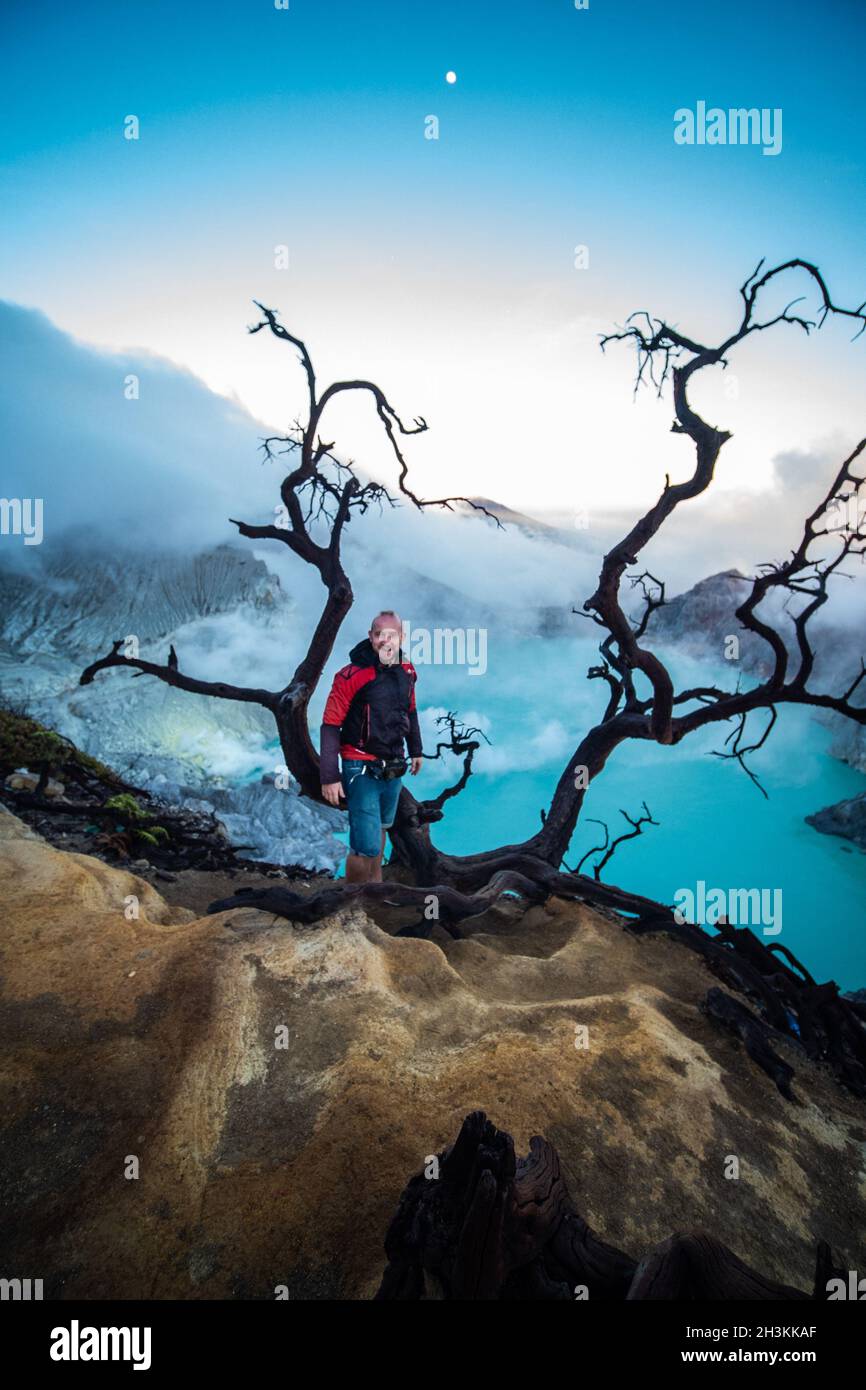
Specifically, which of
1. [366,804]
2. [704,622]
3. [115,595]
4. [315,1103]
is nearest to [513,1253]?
[315,1103]

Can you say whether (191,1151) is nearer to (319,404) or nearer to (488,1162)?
(488,1162)

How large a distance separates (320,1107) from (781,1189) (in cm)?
279

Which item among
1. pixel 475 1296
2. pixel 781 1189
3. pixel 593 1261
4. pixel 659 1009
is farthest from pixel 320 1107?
pixel 659 1009

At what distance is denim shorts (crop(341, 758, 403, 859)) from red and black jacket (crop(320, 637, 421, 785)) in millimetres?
230

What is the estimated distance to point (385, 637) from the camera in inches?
224

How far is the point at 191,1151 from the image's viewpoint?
Result: 3.05 metres

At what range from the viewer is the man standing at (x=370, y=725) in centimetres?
573

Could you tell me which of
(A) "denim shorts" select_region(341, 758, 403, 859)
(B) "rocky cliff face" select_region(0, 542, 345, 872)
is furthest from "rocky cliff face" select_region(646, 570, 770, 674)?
(A) "denim shorts" select_region(341, 758, 403, 859)

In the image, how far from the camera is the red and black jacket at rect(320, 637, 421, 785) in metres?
5.73

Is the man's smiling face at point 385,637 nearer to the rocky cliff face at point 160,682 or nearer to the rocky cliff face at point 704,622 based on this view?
the rocky cliff face at point 160,682

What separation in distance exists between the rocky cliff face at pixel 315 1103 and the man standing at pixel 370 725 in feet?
3.94

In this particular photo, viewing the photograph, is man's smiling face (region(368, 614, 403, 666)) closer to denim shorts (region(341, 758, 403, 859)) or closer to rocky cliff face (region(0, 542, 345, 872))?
denim shorts (region(341, 758, 403, 859))

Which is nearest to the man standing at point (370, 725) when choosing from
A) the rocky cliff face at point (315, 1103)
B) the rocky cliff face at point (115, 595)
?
the rocky cliff face at point (315, 1103)

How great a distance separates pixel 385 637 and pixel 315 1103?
3.79 m
